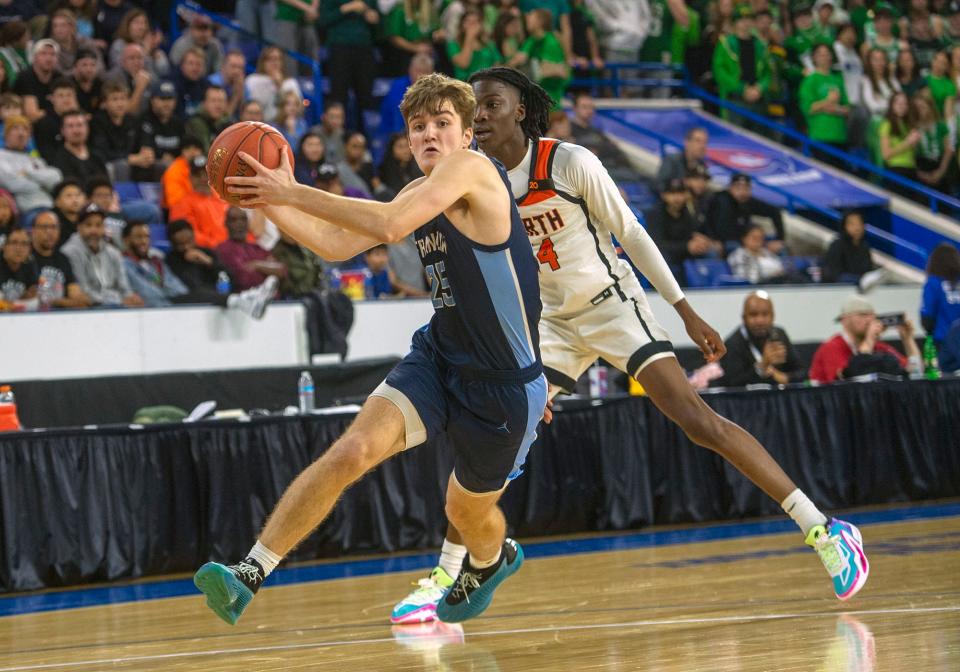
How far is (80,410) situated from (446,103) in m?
5.67

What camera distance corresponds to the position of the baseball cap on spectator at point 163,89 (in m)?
12.0

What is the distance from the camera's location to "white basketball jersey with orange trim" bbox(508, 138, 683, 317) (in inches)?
230

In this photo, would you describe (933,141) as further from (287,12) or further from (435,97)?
(435,97)

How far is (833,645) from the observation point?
4.45 metres

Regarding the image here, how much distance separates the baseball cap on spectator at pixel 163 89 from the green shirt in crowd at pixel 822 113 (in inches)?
299

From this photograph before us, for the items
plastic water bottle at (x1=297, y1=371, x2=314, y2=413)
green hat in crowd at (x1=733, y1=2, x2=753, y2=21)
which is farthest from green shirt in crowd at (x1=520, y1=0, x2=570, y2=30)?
plastic water bottle at (x1=297, y1=371, x2=314, y2=413)

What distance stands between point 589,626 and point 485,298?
137cm

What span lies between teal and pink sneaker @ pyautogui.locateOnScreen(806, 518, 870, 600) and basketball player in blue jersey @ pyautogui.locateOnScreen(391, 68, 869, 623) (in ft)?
0.29

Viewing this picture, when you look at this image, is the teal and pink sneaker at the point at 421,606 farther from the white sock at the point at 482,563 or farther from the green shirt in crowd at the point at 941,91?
the green shirt in crowd at the point at 941,91

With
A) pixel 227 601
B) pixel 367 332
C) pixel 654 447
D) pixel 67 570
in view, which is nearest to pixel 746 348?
pixel 654 447

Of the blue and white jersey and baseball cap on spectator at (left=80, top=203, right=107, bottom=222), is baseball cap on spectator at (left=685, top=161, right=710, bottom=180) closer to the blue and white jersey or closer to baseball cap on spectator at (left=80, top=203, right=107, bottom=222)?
baseball cap on spectator at (left=80, top=203, right=107, bottom=222)

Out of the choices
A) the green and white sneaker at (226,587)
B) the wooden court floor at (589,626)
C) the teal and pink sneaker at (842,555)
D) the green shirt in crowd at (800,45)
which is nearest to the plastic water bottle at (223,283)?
the wooden court floor at (589,626)

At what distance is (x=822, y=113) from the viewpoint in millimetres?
16688

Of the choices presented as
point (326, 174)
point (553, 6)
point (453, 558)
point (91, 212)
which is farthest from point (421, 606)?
point (553, 6)
